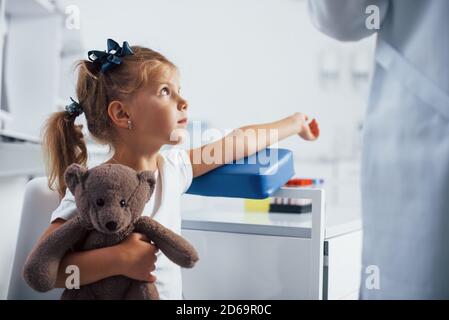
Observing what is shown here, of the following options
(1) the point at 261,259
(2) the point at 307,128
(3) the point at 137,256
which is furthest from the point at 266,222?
(3) the point at 137,256

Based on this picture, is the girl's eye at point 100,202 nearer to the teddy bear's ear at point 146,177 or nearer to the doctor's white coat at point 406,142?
the teddy bear's ear at point 146,177

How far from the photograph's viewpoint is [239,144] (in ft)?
2.57

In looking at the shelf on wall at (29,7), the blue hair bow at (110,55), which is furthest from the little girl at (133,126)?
the shelf on wall at (29,7)

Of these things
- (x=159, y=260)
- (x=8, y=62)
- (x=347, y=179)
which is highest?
Result: (x=8, y=62)

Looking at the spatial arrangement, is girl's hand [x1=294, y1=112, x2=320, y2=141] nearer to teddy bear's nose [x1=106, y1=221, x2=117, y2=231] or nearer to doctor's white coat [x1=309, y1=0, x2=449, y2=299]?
doctor's white coat [x1=309, y1=0, x2=449, y2=299]

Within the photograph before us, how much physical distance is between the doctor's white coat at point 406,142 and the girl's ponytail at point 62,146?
0.40 metres

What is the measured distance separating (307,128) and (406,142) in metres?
0.15

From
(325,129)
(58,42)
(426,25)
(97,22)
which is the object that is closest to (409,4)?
(426,25)

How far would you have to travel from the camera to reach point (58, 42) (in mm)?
908

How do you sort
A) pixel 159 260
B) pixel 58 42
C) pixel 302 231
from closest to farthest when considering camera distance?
1. pixel 159 260
2. pixel 302 231
3. pixel 58 42

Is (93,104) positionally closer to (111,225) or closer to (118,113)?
(118,113)

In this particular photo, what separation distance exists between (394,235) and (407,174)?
0.10 meters

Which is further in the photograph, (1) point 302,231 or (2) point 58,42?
(2) point 58,42

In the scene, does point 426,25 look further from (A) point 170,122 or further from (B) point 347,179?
(A) point 170,122
